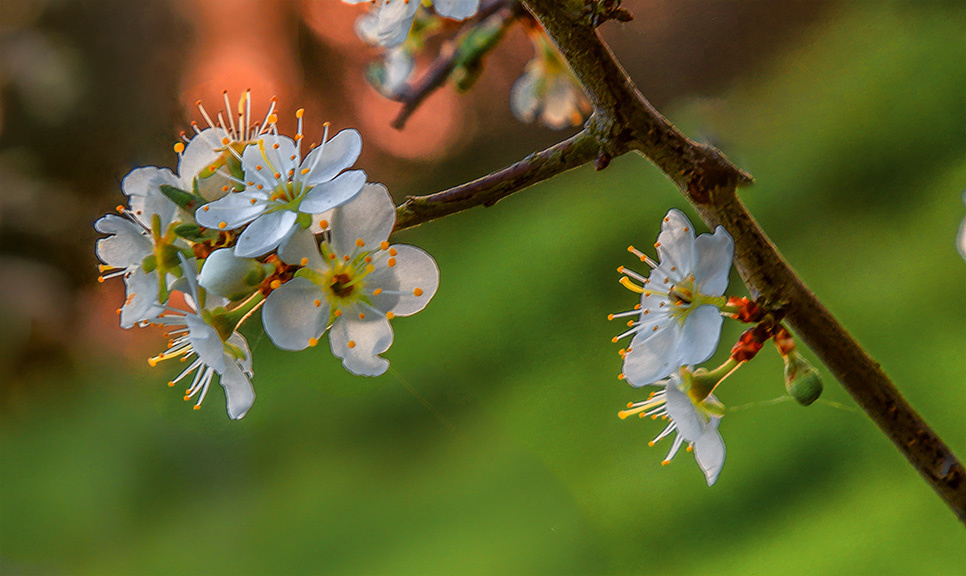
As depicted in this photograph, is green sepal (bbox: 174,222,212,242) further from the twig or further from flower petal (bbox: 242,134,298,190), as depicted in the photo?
the twig

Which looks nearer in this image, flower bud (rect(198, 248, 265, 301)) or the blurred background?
flower bud (rect(198, 248, 265, 301))

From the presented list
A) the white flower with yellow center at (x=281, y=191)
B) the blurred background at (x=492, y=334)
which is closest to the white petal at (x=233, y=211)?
the white flower with yellow center at (x=281, y=191)

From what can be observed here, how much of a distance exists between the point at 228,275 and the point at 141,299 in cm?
6

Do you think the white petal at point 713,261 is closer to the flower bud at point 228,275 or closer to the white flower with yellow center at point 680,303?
the white flower with yellow center at point 680,303

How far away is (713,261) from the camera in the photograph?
277 mm

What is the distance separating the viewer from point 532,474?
113 cm

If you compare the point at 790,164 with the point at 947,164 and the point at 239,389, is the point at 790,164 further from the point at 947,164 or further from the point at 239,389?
the point at 239,389

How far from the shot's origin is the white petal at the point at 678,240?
284mm

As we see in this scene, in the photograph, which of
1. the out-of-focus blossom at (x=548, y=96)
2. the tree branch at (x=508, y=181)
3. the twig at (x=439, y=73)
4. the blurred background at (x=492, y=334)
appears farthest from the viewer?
the blurred background at (x=492, y=334)

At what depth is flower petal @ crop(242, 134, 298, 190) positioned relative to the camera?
300mm

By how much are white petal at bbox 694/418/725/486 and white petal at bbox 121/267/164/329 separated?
0.22m

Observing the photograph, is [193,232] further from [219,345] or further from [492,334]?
[492,334]

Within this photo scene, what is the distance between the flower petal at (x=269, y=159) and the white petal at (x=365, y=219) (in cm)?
3

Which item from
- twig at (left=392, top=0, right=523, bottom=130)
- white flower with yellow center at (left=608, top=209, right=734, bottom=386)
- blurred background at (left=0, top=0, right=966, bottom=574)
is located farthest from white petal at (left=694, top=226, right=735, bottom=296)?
blurred background at (left=0, top=0, right=966, bottom=574)
